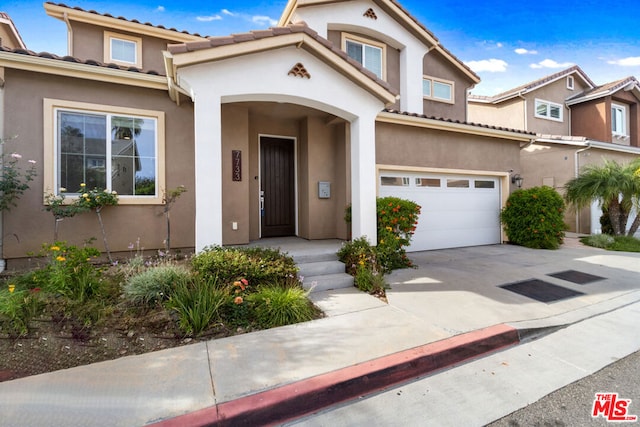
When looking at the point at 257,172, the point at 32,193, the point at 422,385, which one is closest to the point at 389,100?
the point at 257,172

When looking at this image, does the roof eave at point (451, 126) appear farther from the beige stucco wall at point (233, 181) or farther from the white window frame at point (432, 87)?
the beige stucco wall at point (233, 181)

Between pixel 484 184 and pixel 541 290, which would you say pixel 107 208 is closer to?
pixel 541 290

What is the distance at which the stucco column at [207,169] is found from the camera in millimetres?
4914

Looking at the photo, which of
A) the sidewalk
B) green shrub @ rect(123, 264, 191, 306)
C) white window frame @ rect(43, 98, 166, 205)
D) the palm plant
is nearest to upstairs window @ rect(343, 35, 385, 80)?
white window frame @ rect(43, 98, 166, 205)

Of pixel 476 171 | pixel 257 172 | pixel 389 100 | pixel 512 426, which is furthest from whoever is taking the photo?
pixel 476 171

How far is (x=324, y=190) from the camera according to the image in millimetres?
8156

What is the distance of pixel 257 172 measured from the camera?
7840 millimetres

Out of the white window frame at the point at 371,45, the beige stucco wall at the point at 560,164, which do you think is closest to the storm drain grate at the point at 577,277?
the beige stucco wall at the point at 560,164

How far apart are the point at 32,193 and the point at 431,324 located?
6.83 metres

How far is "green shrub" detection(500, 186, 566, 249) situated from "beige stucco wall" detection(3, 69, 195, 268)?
9464 millimetres

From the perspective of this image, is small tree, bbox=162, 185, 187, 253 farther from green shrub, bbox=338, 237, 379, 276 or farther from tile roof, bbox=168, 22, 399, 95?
green shrub, bbox=338, 237, 379, 276

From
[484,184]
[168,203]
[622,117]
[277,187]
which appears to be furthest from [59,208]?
[622,117]

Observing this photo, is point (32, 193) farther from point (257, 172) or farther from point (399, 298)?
point (399, 298)

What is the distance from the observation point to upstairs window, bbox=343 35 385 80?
34.6 ft
